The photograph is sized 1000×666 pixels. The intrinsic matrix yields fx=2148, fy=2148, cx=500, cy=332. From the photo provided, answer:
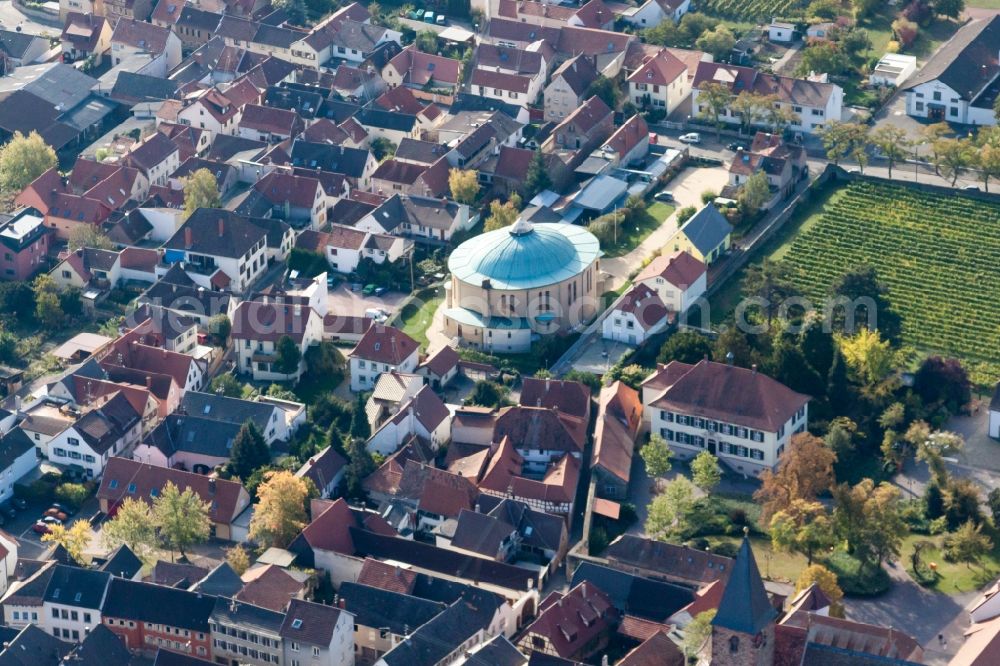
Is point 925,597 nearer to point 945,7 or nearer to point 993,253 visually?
point 993,253

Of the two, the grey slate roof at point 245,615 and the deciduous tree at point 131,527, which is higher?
the grey slate roof at point 245,615

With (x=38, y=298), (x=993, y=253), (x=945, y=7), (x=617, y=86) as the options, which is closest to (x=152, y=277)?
(x=38, y=298)

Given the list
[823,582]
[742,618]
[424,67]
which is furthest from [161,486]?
[424,67]

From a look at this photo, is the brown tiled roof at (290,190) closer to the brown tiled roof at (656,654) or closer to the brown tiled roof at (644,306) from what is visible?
the brown tiled roof at (644,306)

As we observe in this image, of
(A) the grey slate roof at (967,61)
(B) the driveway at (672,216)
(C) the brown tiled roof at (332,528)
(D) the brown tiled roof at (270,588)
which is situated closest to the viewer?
(D) the brown tiled roof at (270,588)

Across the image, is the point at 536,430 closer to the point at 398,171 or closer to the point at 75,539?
the point at 75,539

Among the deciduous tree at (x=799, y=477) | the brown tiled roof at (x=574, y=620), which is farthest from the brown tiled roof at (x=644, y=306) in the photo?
the brown tiled roof at (x=574, y=620)
